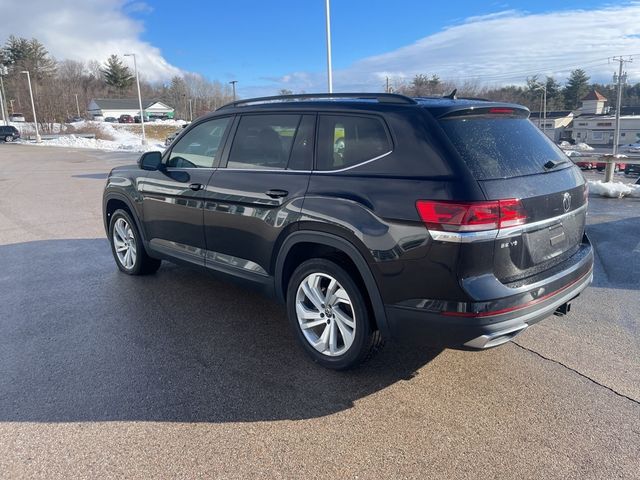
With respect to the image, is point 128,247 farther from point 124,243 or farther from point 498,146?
point 498,146

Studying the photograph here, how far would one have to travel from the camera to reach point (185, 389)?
3.28 meters

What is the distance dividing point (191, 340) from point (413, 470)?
2.14 meters

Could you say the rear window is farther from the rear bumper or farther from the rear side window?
the rear bumper

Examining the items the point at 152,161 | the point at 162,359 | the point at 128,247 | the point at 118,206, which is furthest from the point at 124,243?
the point at 162,359

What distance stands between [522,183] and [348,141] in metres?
1.11

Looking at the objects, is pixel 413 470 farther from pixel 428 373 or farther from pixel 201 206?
pixel 201 206

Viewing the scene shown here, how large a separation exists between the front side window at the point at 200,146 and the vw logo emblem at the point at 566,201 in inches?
106

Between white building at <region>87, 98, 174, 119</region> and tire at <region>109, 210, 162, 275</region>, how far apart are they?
344 feet

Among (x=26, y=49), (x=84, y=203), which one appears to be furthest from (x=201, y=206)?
(x=26, y=49)

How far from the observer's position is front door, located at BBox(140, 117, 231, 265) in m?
4.39

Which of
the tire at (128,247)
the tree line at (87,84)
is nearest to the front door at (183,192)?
the tire at (128,247)

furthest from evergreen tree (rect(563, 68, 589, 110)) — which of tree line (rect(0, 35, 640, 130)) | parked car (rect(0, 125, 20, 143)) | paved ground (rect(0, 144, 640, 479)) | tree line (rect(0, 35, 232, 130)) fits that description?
paved ground (rect(0, 144, 640, 479))

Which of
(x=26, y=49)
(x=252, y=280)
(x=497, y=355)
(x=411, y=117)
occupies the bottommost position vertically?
(x=497, y=355)

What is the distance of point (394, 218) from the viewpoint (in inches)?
115
